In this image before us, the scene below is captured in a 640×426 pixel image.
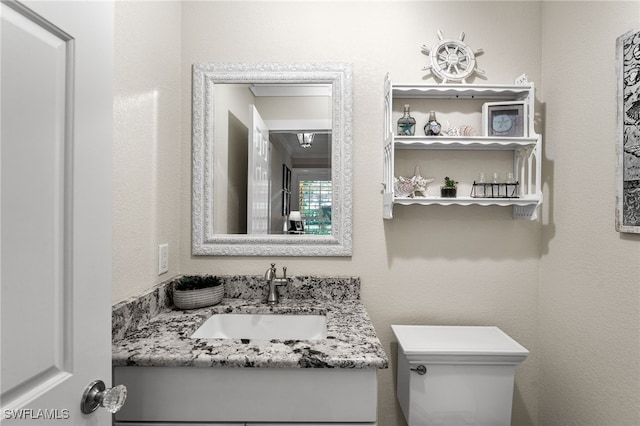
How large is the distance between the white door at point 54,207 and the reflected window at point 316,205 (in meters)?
0.94

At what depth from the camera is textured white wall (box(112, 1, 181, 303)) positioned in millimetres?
1189

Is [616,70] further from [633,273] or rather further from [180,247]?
[180,247]

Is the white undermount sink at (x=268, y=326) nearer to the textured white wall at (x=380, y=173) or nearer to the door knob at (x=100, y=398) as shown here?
the textured white wall at (x=380, y=173)

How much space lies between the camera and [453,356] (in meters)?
1.35

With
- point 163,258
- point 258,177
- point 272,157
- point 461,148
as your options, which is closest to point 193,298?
point 163,258

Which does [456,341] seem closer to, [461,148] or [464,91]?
[461,148]

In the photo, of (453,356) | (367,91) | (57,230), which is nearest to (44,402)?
(57,230)

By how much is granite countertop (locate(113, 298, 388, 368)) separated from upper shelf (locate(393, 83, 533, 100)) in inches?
37.7

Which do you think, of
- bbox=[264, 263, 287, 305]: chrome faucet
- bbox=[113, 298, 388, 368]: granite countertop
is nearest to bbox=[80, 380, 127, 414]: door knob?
bbox=[113, 298, 388, 368]: granite countertop

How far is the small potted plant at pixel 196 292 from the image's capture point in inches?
57.2

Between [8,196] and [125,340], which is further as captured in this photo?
[125,340]

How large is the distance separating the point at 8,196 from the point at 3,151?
0.07 metres

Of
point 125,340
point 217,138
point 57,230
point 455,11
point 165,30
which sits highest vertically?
point 455,11

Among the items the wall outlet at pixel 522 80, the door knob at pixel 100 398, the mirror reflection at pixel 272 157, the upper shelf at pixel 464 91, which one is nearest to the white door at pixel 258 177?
the mirror reflection at pixel 272 157
